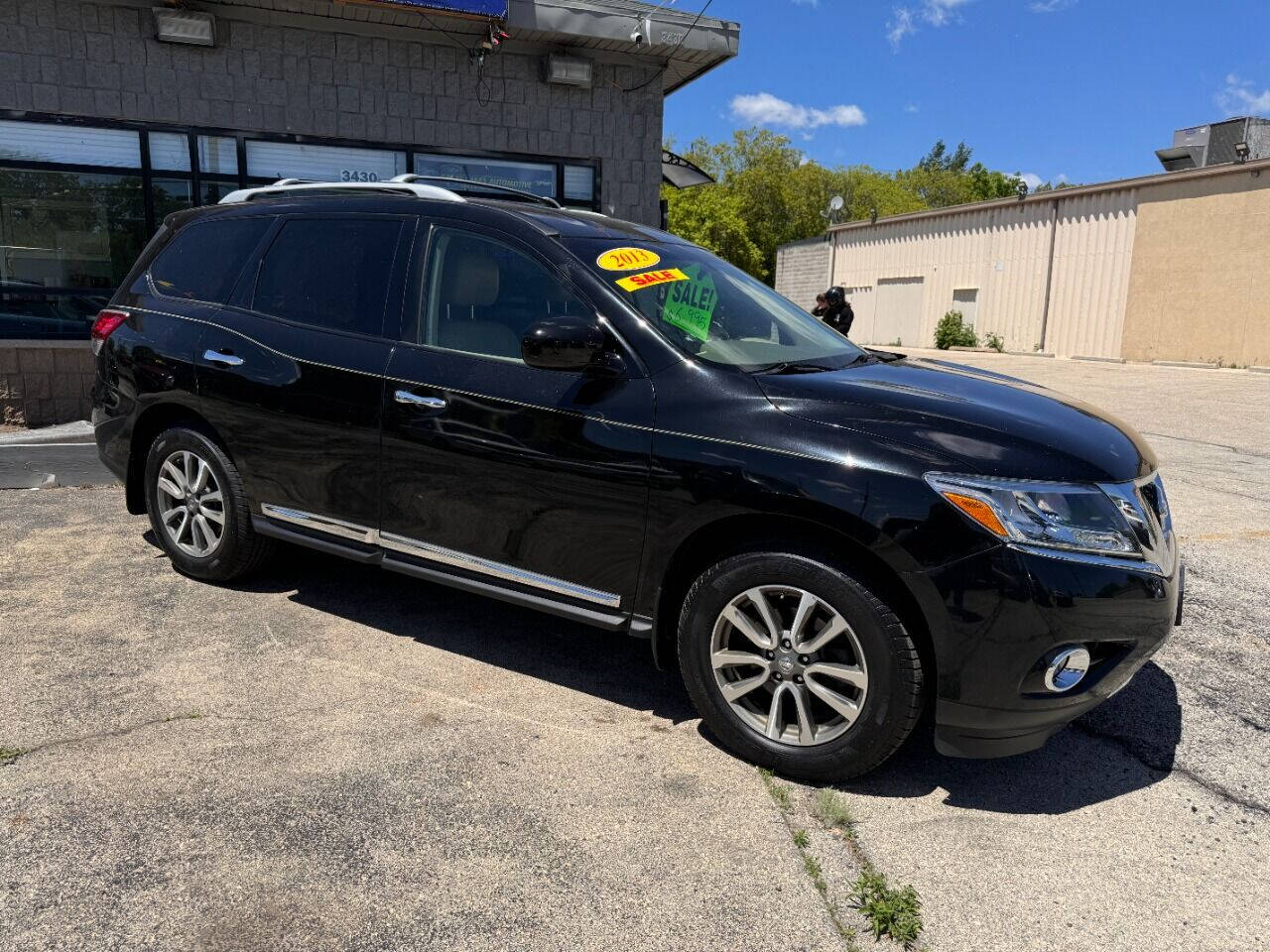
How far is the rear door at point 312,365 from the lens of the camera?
152 inches

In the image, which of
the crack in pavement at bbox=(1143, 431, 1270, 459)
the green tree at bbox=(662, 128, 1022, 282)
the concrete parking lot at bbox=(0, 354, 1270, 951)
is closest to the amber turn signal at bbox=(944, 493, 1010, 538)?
the concrete parking lot at bbox=(0, 354, 1270, 951)

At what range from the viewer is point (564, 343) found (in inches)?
124

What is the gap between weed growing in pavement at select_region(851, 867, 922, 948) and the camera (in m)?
2.30

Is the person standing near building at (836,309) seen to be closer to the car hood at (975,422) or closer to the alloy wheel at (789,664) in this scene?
the car hood at (975,422)

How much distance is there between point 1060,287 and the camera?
2688 cm

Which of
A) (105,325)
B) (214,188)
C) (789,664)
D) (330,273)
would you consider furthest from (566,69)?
(789,664)

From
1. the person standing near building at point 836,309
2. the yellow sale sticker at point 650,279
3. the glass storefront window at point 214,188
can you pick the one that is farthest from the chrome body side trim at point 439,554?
the glass storefront window at point 214,188

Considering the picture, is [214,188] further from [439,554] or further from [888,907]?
[888,907]

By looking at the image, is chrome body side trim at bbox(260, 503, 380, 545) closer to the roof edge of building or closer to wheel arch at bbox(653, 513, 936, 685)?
wheel arch at bbox(653, 513, 936, 685)

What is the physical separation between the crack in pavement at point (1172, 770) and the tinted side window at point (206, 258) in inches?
166

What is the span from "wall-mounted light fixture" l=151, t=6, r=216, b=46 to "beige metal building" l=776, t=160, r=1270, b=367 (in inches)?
899

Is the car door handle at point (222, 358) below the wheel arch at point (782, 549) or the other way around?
the other way around

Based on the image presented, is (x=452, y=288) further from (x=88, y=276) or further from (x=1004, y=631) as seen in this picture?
(x=88, y=276)

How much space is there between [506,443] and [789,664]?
4.25 feet
